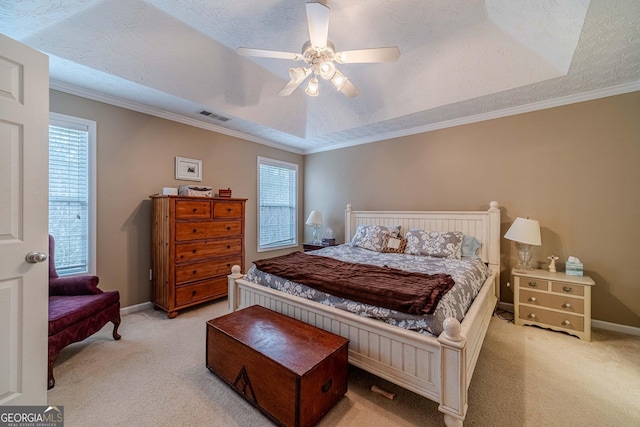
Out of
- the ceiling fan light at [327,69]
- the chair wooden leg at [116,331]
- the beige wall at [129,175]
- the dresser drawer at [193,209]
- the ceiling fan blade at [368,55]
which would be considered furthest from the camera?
the dresser drawer at [193,209]

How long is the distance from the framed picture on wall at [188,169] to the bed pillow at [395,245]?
Result: 2934mm

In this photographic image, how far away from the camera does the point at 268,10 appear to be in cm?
220

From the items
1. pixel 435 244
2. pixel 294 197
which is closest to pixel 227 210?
pixel 294 197

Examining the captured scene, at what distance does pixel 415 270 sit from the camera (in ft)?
8.03

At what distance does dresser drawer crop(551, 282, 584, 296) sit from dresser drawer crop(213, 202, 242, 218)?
3.85 meters

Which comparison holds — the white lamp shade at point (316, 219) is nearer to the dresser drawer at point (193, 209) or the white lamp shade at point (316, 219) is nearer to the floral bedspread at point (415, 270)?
the floral bedspread at point (415, 270)

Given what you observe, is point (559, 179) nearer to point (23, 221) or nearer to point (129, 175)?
point (23, 221)

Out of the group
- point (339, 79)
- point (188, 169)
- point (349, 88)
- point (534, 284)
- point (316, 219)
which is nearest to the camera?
point (339, 79)

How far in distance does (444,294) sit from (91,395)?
255cm

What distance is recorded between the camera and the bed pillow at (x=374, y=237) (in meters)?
3.56

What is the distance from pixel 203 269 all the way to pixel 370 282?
2.28 metres

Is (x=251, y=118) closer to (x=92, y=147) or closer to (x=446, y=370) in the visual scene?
(x=92, y=147)

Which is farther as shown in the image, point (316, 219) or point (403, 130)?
point (316, 219)

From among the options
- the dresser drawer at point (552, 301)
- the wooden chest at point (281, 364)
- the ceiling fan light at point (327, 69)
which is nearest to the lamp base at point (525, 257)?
the dresser drawer at point (552, 301)
